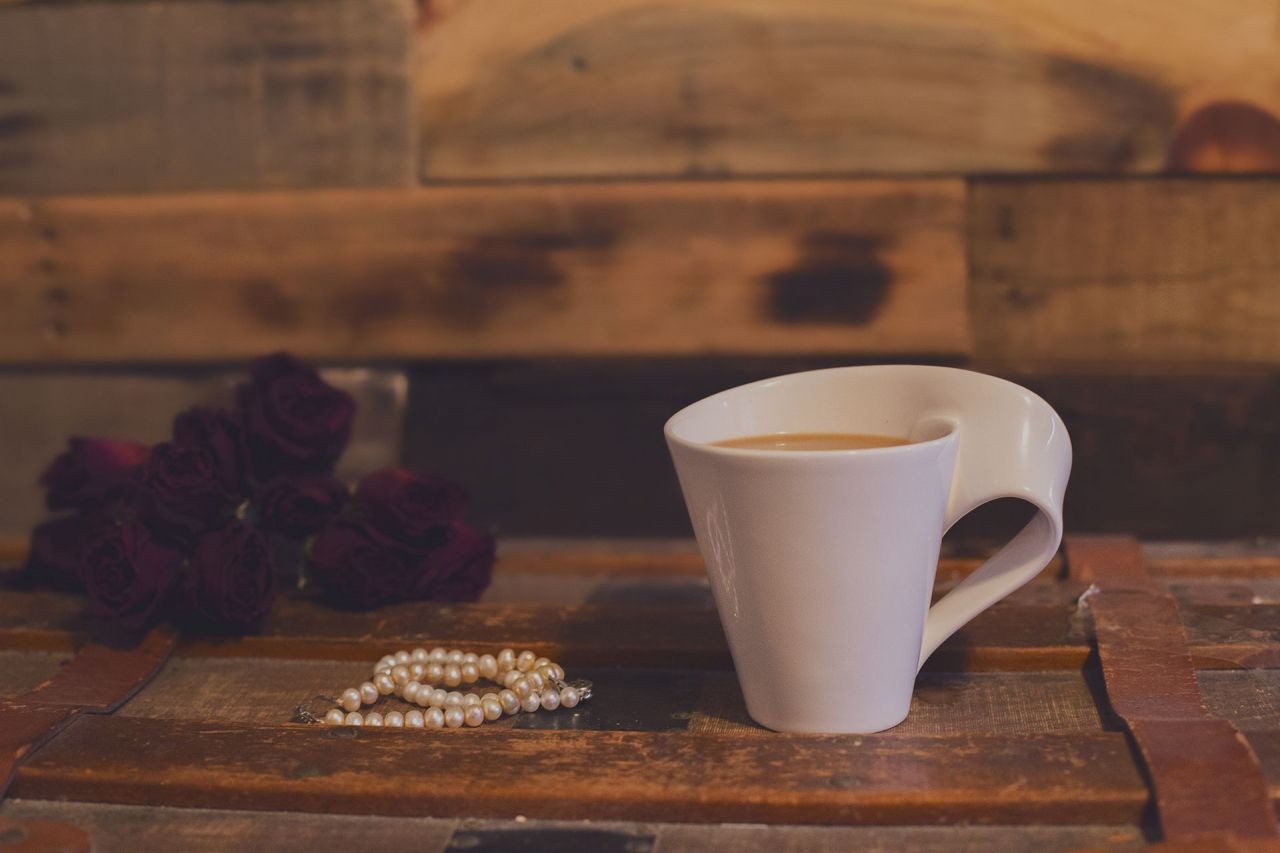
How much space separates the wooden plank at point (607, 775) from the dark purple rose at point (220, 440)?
0.24 metres

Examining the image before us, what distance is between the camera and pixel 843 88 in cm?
115

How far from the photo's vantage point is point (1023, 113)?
113 cm

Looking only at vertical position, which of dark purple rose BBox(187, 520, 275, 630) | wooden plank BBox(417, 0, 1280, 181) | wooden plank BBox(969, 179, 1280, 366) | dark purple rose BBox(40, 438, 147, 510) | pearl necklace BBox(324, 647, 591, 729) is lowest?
pearl necklace BBox(324, 647, 591, 729)

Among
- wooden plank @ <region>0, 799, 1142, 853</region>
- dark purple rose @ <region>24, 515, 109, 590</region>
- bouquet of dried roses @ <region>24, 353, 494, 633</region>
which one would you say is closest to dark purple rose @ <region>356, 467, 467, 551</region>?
bouquet of dried roses @ <region>24, 353, 494, 633</region>

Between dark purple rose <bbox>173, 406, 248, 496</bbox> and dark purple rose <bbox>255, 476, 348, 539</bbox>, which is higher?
dark purple rose <bbox>173, 406, 248, 496</bbox>

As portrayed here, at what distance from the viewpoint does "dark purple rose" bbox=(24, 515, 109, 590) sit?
100 centimetres

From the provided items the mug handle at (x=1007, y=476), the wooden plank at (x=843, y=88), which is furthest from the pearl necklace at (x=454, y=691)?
the wooden plank at (x=843, y=88)

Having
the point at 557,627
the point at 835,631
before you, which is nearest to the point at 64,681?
the point at 557,627

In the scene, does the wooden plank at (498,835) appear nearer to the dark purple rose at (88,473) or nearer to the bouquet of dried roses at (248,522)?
the bouquet of dried roses at (248,522)

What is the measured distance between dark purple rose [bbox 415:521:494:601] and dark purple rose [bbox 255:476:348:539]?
0.29 ft

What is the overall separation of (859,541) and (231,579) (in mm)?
446

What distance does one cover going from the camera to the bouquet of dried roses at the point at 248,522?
0.89 m

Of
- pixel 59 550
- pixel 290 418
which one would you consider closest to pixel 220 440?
pixel 290 418

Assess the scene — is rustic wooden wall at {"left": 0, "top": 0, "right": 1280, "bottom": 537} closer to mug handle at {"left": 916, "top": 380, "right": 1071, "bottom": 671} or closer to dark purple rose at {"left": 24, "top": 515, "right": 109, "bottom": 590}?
dark purple rose at {"left": 24, "top": 515, "right": 109, "bottom": 590}
